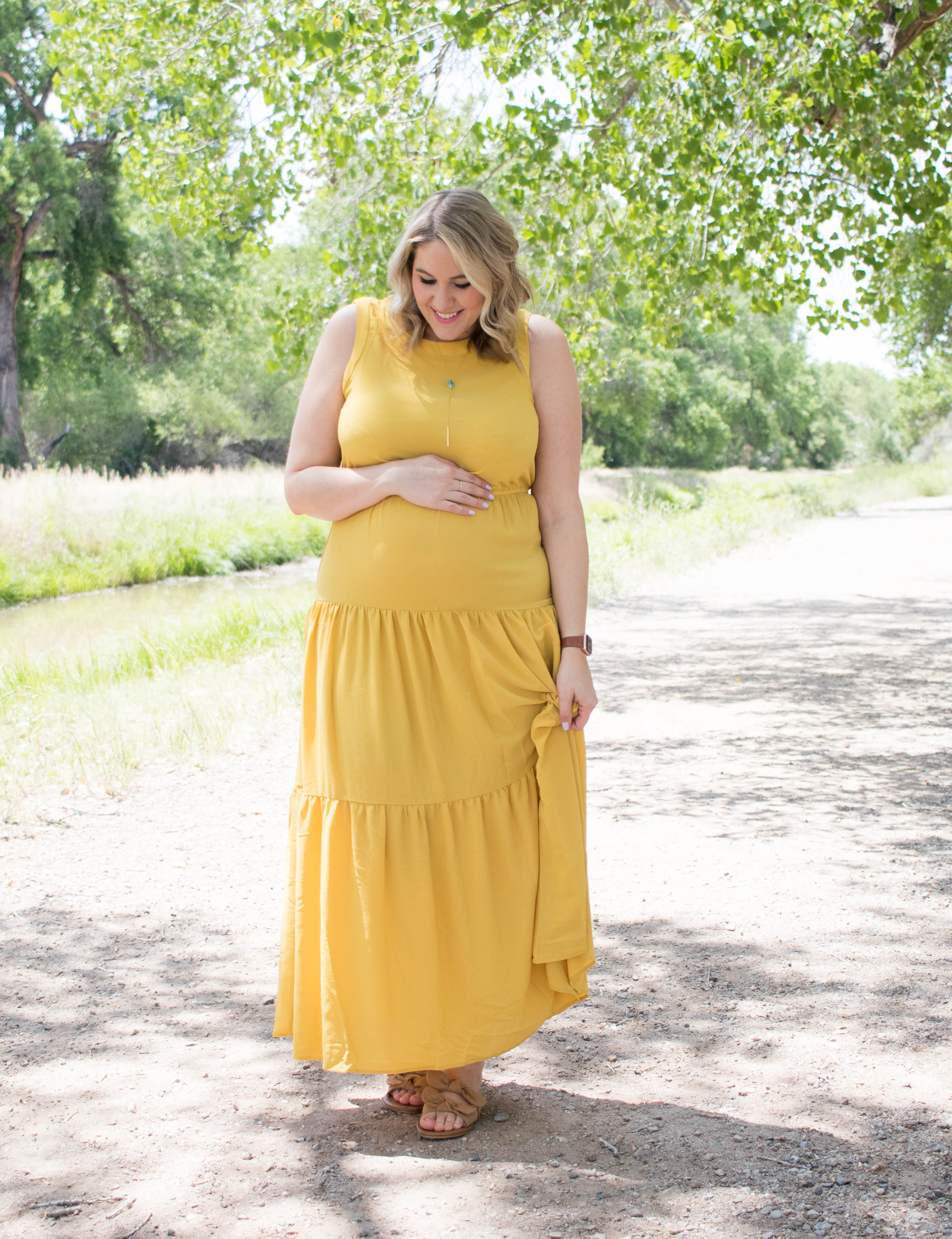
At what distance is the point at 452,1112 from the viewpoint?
8.48 feet

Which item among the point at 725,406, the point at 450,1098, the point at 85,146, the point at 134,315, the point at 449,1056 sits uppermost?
the point at 85,146

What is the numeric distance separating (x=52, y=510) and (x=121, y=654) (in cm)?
863

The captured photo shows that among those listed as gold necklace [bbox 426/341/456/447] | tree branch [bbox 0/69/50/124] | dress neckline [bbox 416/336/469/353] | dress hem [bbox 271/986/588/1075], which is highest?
tree branch [bbox 0/69/50/124]

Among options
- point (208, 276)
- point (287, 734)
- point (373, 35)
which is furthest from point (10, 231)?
point (287, 734)

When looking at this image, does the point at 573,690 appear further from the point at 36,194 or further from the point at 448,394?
the point at 36,194

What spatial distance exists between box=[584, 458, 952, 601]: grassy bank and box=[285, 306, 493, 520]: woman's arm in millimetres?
A: 9968

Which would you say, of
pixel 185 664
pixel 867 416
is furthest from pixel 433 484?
pixel 867 416

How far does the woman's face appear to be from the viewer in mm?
2439

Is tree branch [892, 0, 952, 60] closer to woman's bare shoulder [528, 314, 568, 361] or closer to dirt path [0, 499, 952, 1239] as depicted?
dirt path [0, 499, 952, 1239]

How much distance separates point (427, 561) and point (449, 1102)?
4.11 feet

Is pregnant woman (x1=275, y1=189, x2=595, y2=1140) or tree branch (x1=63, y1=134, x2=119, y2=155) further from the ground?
tree branch (x1=63, y1=134, x2=119, y2=155)

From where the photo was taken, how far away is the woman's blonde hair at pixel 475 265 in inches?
94.3

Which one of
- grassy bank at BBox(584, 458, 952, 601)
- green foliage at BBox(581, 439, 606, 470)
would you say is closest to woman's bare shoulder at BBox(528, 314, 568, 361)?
grassy bank at BBox(584, 458, 952, 601)

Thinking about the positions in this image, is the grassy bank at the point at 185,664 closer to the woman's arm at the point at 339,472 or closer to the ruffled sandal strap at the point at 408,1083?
the ruffled sandal strap at the point at 408,1083
